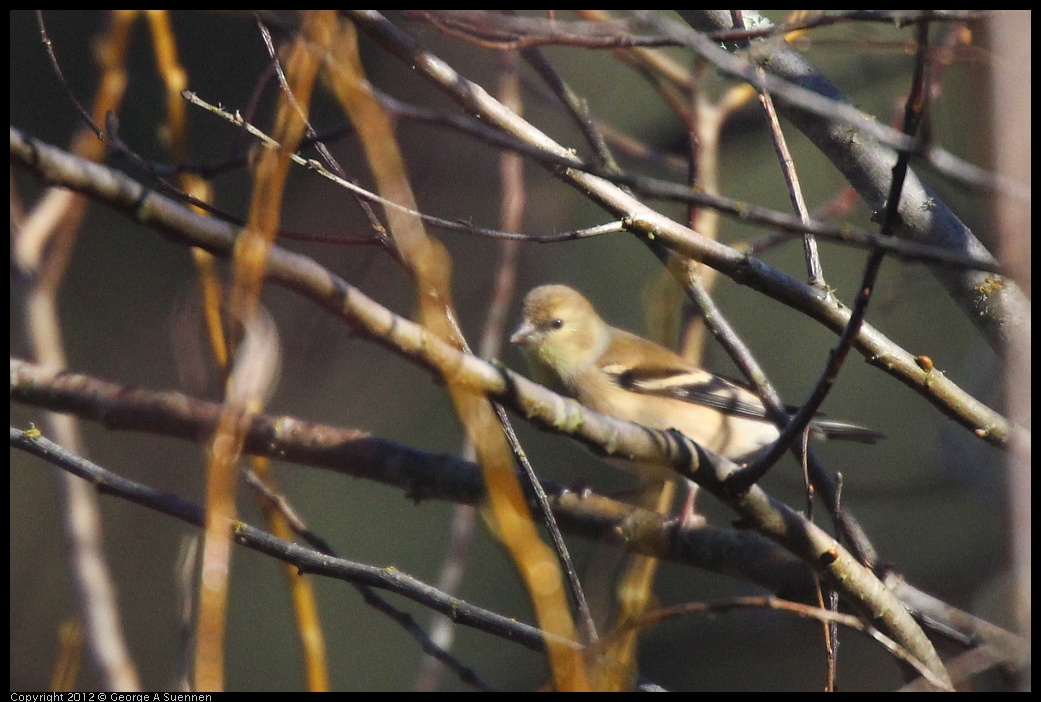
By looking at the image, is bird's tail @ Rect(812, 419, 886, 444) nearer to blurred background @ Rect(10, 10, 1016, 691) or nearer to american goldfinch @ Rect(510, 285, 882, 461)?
american goldfinch @ Rect(510, 285, 882, 461)

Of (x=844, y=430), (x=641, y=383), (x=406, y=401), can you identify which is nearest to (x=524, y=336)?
(x=641, y=383)

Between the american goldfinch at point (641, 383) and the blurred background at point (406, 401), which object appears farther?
the blurred background at point (406, 401)

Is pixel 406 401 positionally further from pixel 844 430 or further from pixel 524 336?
pixel 844 430

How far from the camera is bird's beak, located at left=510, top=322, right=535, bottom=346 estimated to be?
4.47m

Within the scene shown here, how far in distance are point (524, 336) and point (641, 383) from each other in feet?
2.16

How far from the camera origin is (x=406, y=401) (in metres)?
6.53

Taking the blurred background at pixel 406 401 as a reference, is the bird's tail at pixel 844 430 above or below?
below

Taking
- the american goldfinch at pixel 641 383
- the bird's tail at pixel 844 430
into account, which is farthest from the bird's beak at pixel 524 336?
the bird's tail at pixel 844 430

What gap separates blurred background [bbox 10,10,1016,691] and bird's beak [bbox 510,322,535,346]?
869mm

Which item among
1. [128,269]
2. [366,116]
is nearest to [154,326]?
[128,269]

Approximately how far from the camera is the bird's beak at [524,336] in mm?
4473

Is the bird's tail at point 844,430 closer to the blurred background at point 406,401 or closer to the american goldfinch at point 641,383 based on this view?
the american goldfinch at point 641,383

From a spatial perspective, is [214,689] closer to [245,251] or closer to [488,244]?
[245,251]

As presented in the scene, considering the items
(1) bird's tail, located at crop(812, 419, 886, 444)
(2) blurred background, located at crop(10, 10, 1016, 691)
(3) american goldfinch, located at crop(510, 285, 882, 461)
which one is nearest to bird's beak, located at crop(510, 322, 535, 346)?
(3) american goldfinch, located at crop(510, 285, 882, 461)
